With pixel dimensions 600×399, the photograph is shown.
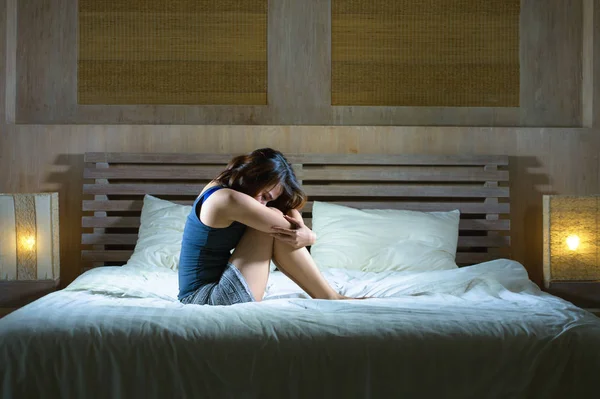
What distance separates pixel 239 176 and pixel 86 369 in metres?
0.95

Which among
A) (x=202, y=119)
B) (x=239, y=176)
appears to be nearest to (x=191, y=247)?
(x=239, y=176)

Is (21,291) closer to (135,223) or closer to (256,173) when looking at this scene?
(135,223)

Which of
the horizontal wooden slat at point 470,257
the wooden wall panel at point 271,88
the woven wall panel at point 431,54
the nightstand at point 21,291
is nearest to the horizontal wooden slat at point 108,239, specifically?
the nightstand at point 21,291

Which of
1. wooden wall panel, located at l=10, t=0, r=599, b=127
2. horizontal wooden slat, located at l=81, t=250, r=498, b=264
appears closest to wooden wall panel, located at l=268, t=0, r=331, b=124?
wooden wall panel, located at l=10, t=0, r=599, b=127

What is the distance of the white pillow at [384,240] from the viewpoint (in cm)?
359

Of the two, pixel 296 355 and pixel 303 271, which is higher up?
pixel 303 271

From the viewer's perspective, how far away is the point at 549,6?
14.3 ft

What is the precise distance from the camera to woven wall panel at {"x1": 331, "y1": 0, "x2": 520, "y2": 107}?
434 cm

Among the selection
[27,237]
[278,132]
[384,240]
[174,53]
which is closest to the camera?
[384,240]

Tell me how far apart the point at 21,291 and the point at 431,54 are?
2683 mm

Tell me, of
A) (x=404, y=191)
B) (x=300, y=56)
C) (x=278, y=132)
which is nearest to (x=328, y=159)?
(x=278, y=132)

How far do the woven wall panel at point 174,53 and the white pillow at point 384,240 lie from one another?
3.23ft

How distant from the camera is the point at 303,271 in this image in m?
2.59

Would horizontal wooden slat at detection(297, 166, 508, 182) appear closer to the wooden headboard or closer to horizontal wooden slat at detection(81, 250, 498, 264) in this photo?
the wooden headboard
